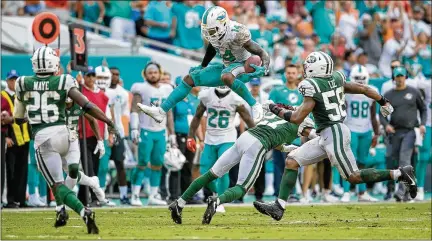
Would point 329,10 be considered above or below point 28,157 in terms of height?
above

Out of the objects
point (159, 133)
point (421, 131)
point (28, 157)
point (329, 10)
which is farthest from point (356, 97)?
point (329, 10)

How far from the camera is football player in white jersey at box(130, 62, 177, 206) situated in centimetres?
1819

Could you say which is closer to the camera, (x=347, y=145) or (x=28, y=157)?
(x=347, y=145)

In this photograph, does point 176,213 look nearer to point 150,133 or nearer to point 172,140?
point 172,140

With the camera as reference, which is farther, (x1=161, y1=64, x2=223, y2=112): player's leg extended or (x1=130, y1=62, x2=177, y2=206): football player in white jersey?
(x1=130, y1=62, x2=177, y2=206): football player in white jersey

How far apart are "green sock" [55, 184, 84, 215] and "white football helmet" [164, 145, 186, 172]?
615cm

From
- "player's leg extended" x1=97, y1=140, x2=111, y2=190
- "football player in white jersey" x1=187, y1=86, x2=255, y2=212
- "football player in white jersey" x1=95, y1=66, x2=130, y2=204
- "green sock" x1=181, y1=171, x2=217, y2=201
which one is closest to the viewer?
"green sock" x1=181, y1=171, x2=217, y2=201

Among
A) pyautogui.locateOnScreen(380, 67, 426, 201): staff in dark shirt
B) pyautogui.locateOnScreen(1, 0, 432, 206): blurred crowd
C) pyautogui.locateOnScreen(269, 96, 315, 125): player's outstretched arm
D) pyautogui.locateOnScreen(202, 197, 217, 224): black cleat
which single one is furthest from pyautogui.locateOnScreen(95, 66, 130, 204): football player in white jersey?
pyautogui.locateOnScreen(269, 96, 315, 125): player's outstretched arm

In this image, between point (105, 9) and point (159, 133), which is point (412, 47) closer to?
point (105, 9)

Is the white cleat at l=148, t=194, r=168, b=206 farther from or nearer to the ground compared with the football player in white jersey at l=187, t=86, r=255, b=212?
nearer to the ground

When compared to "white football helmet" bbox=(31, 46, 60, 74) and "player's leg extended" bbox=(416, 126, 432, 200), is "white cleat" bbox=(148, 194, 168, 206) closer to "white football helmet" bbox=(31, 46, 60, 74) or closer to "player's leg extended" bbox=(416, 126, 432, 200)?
"player's leg extended" bbox=(416, 126, 432, 200)

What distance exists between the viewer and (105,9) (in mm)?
23391

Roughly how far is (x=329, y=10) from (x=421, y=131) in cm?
739

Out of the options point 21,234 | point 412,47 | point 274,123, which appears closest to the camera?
point 21,234
